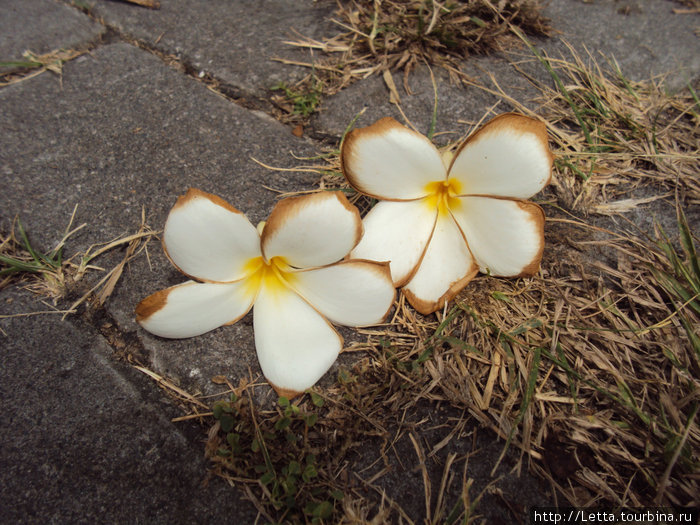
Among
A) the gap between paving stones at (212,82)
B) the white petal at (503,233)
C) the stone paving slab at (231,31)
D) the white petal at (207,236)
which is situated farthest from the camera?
the stone paving slab at (231,31)

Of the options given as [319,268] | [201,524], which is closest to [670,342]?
[319,268]

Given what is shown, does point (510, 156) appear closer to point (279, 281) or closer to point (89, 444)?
point (279, 281)

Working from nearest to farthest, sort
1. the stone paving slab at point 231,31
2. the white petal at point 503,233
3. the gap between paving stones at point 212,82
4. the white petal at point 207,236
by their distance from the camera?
the white petal at point 207,236
the white petal at point 503,233
the gap between paving stones at point 212,82
the stone paving slab at point 231,31

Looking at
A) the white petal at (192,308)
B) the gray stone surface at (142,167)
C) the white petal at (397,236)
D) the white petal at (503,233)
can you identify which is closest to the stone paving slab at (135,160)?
the gray stone surface at (142,167)

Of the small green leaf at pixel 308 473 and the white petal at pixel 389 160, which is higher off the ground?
the white petal at pixel 389 160

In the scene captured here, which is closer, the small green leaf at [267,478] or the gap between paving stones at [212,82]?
the small green leaf at [267,478]

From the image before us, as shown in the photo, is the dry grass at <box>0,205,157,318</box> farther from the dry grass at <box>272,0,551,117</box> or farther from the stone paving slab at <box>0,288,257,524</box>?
the dry grass at <box>272,0,551,117</box>

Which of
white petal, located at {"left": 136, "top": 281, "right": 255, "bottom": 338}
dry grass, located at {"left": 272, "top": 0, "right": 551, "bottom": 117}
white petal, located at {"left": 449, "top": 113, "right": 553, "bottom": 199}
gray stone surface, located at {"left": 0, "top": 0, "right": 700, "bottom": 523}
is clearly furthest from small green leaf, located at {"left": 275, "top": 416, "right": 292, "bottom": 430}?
dry grass, located at {"left": 272, "top": 0, "right": 551, "bottom": 117}

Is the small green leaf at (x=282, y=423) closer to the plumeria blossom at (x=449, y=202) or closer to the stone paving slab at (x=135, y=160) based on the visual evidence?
the stone paving slab at (x=135, y=160)

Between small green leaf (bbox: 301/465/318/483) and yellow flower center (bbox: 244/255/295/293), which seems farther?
yellow flower center (bbox: 244/255/295/293)
